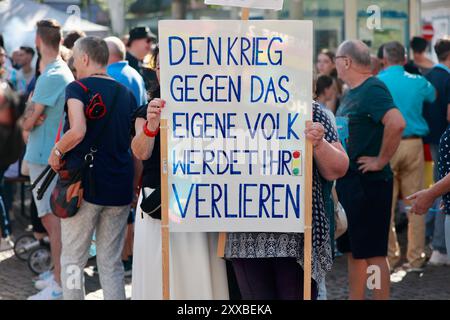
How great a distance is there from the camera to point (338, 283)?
797 centimetres

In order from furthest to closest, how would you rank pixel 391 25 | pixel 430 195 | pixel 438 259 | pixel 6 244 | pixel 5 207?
1. pixel 391 25
2. pixel 5 207
3. pixel 6 244
4. pixel 438 259
5. pixel 430 195

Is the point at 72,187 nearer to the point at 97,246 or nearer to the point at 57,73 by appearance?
the point at 97,246

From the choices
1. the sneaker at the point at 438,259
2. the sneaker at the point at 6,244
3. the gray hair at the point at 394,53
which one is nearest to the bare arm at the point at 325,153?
the gray hair at the point at 394,53

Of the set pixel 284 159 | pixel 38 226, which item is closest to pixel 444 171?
pixel 284 159

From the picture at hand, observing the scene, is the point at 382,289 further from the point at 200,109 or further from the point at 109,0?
the point at 109,0

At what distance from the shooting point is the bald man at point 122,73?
750 centimetres

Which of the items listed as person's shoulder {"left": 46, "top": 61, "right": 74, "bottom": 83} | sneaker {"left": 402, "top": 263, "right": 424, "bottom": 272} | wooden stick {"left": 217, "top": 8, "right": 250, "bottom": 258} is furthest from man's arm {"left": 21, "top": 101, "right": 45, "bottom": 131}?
sneaker {"left": 402, "top": 263, "right": 424, "bottom": 272}

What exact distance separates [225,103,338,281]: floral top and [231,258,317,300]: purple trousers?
6 cm

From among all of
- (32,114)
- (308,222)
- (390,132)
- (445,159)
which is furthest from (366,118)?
(32,114)

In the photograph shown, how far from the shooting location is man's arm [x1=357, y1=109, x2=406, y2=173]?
21.1 ft

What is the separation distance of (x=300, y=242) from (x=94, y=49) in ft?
7.27

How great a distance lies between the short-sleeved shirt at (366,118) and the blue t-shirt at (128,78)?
5.61 feet

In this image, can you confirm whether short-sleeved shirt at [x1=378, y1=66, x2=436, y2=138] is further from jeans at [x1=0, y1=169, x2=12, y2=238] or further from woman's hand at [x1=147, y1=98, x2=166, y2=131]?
woman's hand at [x1=147, y1=98, x2=166, y2=131]

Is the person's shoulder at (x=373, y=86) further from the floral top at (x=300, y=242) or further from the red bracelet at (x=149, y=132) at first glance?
the red bracelet at (x=149, y=132)
